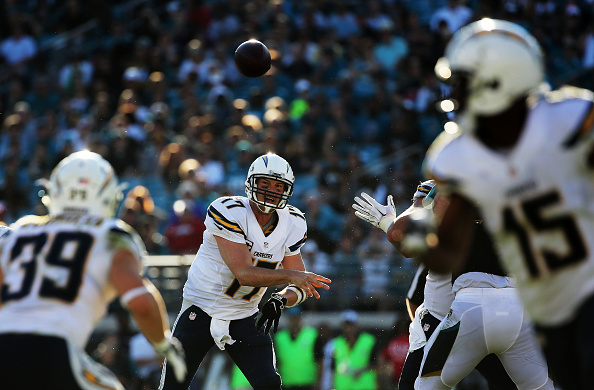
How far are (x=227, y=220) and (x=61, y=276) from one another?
2.14 m

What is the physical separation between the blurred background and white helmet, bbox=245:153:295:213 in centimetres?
326

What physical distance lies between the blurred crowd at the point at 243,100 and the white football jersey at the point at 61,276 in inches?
218

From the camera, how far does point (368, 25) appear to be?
40.8ft

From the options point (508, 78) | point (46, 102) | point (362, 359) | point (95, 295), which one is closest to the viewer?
point (508, 78)

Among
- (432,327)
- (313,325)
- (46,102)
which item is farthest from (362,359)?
(46,102)

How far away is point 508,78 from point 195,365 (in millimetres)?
3281

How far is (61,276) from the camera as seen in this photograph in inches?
142

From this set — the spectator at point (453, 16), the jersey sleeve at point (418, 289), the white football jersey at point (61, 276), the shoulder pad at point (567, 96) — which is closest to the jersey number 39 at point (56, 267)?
the white football jersey at point (61, 276)

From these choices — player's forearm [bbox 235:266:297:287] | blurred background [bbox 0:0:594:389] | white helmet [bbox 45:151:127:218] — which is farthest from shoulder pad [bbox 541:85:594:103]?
blurred background [bbox 0:0:594:389]

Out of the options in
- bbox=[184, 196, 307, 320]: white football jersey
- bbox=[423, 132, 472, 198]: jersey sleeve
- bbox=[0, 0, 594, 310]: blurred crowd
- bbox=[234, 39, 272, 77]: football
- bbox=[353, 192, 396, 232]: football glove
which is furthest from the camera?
bbox=[0, 0, 594, 310]: blurred crowd

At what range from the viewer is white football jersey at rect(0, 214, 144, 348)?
3576 millimetres

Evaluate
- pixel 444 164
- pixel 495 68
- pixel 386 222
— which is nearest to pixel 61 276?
pixel 444 164

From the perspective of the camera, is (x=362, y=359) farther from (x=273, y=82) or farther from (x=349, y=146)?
(x=273, y=82)

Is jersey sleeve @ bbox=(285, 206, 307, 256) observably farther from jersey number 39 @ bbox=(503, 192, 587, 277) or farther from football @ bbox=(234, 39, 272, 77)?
jersey number 39 @ bbox=(503, 192, 587, 277)
